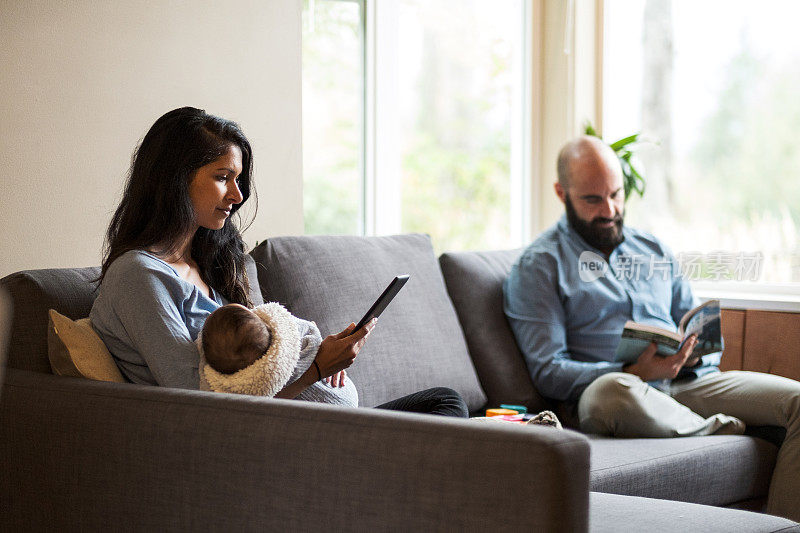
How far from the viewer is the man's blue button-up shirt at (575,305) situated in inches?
106

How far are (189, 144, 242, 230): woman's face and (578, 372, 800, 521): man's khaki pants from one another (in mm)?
1157

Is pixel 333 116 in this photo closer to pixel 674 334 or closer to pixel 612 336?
pixel 612 336

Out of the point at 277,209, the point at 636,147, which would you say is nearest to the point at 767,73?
the point at 636,147

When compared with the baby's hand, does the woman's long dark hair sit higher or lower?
higher

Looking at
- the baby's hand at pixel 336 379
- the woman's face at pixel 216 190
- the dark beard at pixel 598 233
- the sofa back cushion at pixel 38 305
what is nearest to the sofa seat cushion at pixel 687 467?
the baby's hand at pixel 336 379

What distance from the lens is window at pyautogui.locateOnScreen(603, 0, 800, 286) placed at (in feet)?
11.9

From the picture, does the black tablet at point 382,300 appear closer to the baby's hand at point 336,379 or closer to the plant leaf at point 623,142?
the baby's hand at point 336,379

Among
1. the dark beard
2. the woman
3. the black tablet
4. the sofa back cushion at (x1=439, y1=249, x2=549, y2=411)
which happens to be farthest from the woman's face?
the dark beard

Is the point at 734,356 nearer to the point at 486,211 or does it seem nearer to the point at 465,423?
the point at 486,211

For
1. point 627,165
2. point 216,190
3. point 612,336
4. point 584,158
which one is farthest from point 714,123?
point 216,190

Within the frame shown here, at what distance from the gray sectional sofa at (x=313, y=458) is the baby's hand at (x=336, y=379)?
0.33m

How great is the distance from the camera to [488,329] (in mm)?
2785

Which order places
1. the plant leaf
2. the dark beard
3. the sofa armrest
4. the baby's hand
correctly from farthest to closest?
1. the plant leaf
2. the dark beard
3. the baby's hand
4. the sofa armrest

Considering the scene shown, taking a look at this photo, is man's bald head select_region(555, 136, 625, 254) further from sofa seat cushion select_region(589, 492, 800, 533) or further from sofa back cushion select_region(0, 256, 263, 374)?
sofa back cushion select_region(0, 256, 263, 374)
